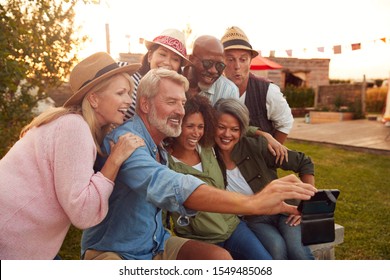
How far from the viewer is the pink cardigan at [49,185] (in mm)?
1162

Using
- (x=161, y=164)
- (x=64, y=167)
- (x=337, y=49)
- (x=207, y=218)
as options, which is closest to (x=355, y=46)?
(x=337, y=49)

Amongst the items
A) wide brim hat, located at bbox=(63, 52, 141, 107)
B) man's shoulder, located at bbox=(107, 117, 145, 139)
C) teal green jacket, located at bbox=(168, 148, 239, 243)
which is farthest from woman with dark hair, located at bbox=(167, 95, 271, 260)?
wide brim hat, located at bbox=(63, 52, 141, 107)

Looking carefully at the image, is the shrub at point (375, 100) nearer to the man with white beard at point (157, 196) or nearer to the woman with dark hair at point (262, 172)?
the woman with dark hair at point (262, 172)

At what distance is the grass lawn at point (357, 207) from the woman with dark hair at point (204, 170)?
69cm

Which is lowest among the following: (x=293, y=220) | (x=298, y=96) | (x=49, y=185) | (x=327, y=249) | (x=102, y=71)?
(x=327, y=249)

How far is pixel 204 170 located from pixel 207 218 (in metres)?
0.19

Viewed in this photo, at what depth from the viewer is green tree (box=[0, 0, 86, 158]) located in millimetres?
1908

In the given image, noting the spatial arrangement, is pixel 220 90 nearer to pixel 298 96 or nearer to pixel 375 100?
pixel 298 96

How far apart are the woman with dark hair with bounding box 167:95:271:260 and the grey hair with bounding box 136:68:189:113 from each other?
18 centimetres

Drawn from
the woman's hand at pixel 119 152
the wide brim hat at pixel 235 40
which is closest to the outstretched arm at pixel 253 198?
the woman's hand at pixel 119 152

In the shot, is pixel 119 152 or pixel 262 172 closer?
pixel 119 152

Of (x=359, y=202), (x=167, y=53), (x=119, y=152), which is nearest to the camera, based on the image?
(x=119, y=152)

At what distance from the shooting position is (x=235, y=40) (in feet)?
5.70

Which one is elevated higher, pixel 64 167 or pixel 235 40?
pixel 235 40
